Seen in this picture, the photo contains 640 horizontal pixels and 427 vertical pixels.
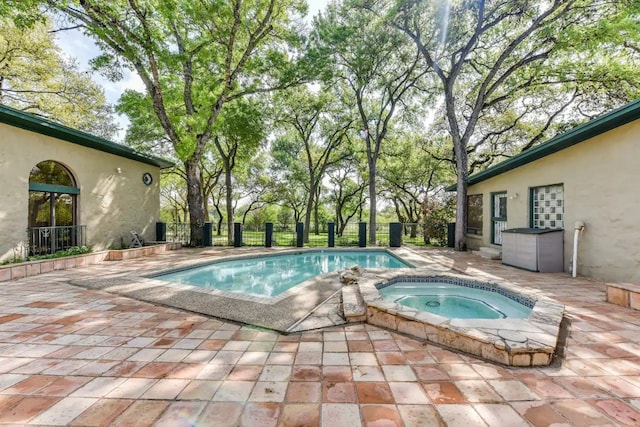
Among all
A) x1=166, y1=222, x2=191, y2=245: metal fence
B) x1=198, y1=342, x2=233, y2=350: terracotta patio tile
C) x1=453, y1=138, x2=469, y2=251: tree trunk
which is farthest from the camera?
x1=166, y1=222, x2=191, y2=245: metal fence

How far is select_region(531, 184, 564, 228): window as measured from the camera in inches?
241

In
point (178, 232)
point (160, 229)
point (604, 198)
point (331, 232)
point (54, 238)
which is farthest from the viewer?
point (178, 232)

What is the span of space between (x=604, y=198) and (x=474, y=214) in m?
5.26

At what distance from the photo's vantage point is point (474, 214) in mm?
10195

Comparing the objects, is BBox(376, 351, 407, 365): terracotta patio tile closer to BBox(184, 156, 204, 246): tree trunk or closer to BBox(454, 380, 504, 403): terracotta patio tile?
BBox(454, 380, 504, 403): terracotta patio tile

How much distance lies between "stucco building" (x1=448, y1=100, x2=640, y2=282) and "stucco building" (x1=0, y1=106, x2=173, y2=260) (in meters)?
11.7

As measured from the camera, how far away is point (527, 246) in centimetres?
609

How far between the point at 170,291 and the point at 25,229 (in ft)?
15.4

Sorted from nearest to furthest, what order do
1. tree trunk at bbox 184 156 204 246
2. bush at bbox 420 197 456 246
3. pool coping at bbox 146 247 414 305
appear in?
1. pool coping at bbox 146 247 414 305
2. tree trunk at bbox 184 156 204 246
3. bush at bbox 420 197 456 246

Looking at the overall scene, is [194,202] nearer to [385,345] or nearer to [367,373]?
[385,345]

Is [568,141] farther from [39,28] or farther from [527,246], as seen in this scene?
[39,28]

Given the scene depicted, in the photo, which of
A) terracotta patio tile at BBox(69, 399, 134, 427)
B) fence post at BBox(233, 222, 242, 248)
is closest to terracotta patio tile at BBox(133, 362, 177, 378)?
terracotta patio tile at BBox(69, 399, 134, 427)

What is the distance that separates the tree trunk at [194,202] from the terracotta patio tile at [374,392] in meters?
9.54

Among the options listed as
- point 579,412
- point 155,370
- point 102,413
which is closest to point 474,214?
point 579,412
